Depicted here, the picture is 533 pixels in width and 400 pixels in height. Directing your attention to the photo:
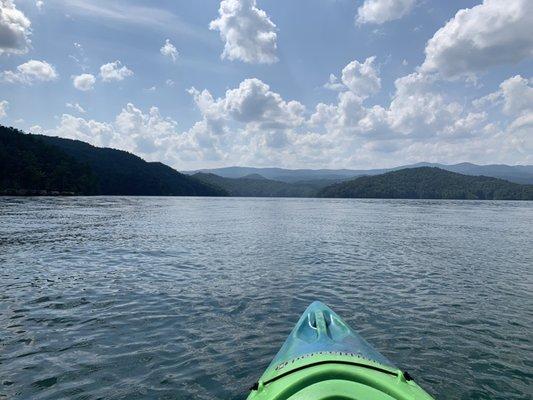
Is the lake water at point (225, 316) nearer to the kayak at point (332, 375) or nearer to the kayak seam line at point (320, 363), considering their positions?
the kayak at point (332, 375)

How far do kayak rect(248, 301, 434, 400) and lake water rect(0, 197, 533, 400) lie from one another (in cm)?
235

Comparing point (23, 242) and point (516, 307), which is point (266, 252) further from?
point (23, 242)

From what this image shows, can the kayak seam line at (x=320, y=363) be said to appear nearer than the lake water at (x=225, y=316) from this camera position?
Yes

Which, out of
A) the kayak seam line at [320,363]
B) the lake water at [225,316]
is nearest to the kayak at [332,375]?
the kayak seam line at [320,363]

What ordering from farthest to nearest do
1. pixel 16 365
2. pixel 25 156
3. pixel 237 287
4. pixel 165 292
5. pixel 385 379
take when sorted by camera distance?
pixel 25 156, pixel 237 287, pixel 165 292, pixel 16 365, pixel 385 379

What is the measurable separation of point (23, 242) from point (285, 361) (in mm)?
33294

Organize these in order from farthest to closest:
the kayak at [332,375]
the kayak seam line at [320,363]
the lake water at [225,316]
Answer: the lake water at [225,316]
the kayak seam line at [320,363]
the kayak at [332,375]

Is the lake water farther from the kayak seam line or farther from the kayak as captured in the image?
the kayak seam line

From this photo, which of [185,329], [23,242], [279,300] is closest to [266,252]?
[279,300]

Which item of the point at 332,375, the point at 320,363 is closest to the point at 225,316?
the point at 320,363

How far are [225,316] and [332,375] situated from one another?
8.57 m

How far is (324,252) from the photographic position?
32.1m

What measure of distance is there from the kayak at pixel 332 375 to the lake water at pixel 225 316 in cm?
235

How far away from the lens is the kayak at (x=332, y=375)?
622 cm
